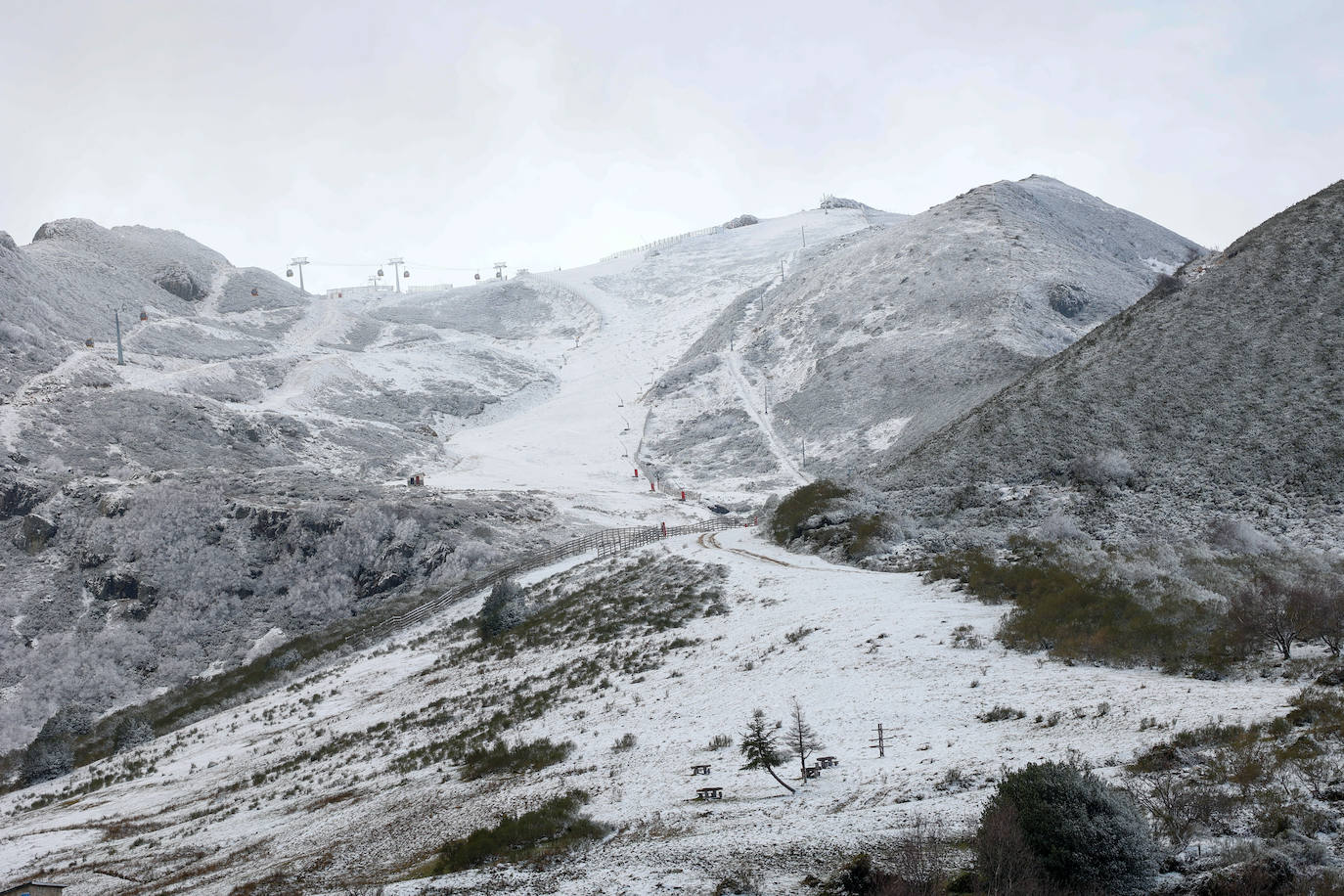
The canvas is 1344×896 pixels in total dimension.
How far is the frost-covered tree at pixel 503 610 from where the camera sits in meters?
31.8

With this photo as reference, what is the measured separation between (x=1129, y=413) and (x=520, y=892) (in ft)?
92.1

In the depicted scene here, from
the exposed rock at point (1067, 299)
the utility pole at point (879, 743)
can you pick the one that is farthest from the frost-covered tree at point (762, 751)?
the exposed rock at point (1067, 299)

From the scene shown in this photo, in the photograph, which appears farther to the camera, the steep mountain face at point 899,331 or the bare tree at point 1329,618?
the steep mountain face at point 899,331

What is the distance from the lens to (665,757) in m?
15.4

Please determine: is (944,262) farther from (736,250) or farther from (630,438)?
(736,250)

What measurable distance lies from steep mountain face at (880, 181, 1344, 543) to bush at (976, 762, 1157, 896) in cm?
1842

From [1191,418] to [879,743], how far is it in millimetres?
22192

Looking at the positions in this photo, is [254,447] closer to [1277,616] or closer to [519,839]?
[519,839]

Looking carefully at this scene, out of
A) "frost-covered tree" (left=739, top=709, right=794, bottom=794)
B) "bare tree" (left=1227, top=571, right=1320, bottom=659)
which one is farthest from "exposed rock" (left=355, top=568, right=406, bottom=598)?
"bare tree" (left=1227, top=571, right=1320, bottom=659)

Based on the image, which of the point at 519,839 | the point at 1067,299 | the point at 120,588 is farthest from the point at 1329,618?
the point at 1067,299

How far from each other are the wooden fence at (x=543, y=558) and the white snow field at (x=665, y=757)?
8942 mm

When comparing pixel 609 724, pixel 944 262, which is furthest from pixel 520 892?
pixel 944 262

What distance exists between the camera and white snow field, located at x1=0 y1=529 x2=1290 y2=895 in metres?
11.2

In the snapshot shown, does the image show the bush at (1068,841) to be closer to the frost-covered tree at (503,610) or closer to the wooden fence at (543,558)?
the frost-covered tree at (503,610)
